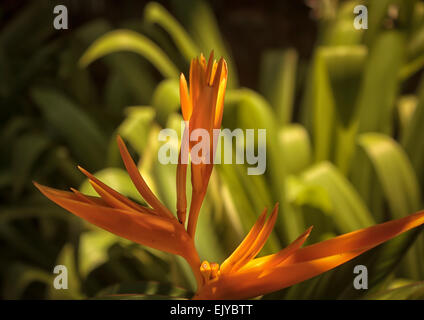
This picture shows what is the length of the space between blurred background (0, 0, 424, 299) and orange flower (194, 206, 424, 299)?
6 cm

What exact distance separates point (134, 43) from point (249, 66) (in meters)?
0.28

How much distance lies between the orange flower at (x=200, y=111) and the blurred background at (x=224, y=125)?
0.08 meters

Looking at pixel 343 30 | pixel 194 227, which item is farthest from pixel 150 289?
pixel 343 30

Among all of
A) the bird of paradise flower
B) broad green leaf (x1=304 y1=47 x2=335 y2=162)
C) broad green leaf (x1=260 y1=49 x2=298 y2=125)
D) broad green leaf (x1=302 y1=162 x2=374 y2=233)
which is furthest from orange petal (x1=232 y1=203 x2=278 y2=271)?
broad green leaf (x1=260 y1=49 x2=298 y2=125)

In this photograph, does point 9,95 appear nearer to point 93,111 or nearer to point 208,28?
point 93,111

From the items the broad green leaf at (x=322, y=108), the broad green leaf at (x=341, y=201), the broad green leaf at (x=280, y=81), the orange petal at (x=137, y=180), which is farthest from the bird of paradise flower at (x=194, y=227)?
the broad green leaf at (x=280, y=81)

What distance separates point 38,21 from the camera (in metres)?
0.73

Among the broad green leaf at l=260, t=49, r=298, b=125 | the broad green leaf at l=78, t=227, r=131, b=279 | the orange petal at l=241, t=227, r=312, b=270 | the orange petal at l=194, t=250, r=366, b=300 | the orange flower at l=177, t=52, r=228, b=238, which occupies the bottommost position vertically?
the orange petal at l=194, t=250, r=366, b=300

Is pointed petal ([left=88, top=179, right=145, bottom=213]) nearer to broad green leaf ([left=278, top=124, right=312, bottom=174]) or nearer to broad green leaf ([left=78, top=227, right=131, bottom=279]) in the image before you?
broad green leaf ([left=78, top=227, right=131, bottom=279])

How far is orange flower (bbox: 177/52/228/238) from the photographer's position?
128mm

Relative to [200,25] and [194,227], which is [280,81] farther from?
[194,227]

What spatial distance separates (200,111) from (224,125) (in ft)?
1.23

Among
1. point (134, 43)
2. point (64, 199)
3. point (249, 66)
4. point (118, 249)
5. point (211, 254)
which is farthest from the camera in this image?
point (249, 66)
